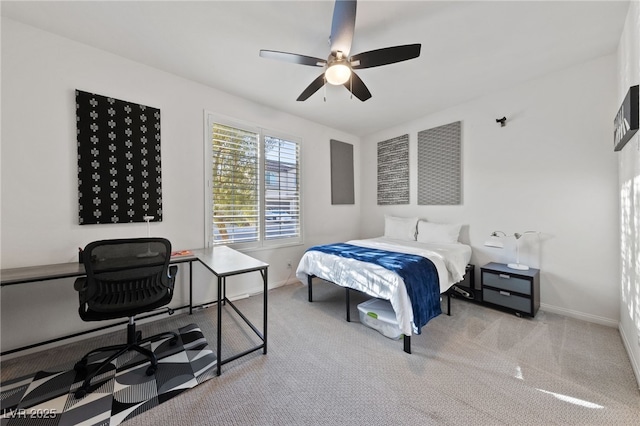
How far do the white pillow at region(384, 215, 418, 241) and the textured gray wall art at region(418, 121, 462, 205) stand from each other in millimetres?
398

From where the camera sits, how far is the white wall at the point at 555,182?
2533 mm

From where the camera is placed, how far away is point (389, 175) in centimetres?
461

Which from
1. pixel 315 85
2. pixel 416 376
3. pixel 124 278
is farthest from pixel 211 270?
pixel 315 85

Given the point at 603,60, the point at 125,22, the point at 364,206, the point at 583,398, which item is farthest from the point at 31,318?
the point at 603,60

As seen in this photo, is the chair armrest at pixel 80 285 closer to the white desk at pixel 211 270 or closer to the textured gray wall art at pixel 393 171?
the white desk at pixel 211 270

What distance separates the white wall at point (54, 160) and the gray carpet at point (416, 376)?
443 millimetres

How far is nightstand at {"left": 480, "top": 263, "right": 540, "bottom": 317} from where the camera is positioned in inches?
104

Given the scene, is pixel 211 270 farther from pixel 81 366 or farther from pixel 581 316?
pixel 581 316

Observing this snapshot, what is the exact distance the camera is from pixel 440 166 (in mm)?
3848

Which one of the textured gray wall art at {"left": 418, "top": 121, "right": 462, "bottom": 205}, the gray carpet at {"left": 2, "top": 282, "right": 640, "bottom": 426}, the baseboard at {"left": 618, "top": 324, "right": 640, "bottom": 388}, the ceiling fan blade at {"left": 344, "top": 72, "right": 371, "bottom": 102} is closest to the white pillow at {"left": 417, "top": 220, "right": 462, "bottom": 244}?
the textured gray wall art at {"left": 418, "top": 121, "right": 462, "bottom": 205}

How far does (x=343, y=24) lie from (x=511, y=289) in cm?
324

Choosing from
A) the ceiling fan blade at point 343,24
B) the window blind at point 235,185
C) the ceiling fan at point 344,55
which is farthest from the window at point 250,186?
the ceiling fan blade at point 343,24

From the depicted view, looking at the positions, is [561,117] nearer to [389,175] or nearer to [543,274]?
[543,274]

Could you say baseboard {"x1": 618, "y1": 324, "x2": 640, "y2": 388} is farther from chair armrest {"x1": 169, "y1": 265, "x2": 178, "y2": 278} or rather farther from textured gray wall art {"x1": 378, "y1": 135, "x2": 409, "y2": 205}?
chair armrest {"x1": 169, "y1": 265, "x2": 178, "y2": 278}
